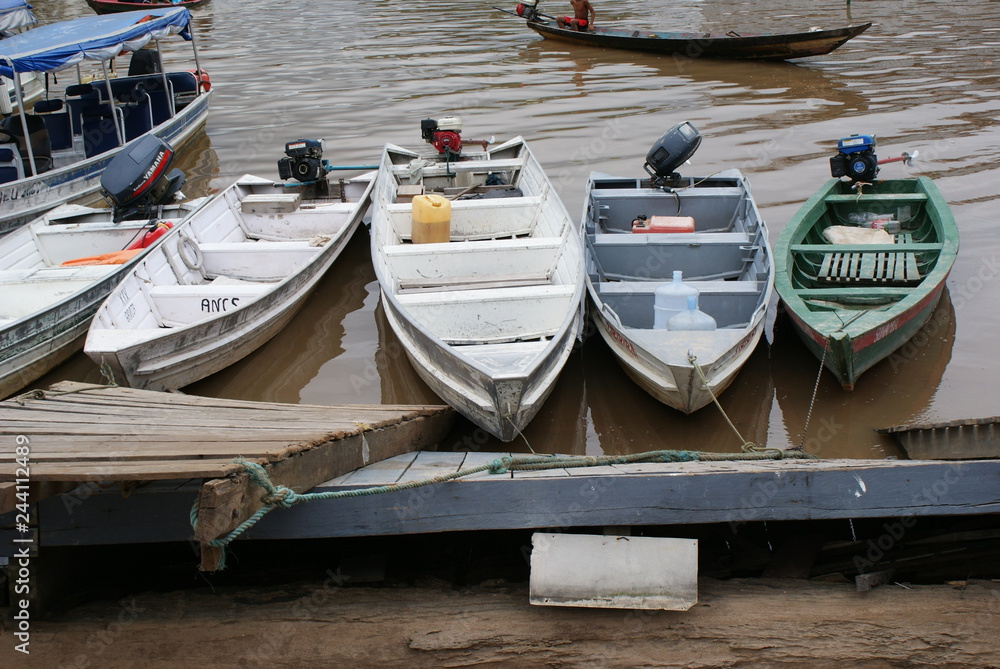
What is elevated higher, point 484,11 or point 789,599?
point 484,11

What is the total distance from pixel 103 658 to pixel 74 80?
17.6 meters

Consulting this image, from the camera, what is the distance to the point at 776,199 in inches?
373

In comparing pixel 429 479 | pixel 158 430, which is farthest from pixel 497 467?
pixel 158 430

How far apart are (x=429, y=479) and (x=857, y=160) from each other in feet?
20.4

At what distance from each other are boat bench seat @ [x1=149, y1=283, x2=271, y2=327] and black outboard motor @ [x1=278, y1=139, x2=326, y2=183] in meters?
2.67

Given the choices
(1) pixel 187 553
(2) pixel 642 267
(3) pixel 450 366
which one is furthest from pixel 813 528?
(2) pixel 642 267

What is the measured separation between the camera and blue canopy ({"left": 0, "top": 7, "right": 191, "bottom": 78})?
8.31 metres

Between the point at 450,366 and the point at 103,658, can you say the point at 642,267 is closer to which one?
the point at 450,366

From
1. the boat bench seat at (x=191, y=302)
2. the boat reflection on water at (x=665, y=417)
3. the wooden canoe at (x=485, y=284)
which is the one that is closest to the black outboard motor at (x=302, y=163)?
the wooden canoe at (x=485, y=284)

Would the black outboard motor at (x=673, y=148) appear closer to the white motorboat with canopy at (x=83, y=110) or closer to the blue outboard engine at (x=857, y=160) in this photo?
the blue outboard engine at (x=857, y=160)

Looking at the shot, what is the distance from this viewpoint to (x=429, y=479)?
318cm

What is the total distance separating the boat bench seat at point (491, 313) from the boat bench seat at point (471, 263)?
80 cm

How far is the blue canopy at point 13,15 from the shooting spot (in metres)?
11.9

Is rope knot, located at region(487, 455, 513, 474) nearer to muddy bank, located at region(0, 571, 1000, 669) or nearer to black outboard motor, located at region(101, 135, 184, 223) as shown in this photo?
muddy bank, located at region(0, 571, 1000, 669)
